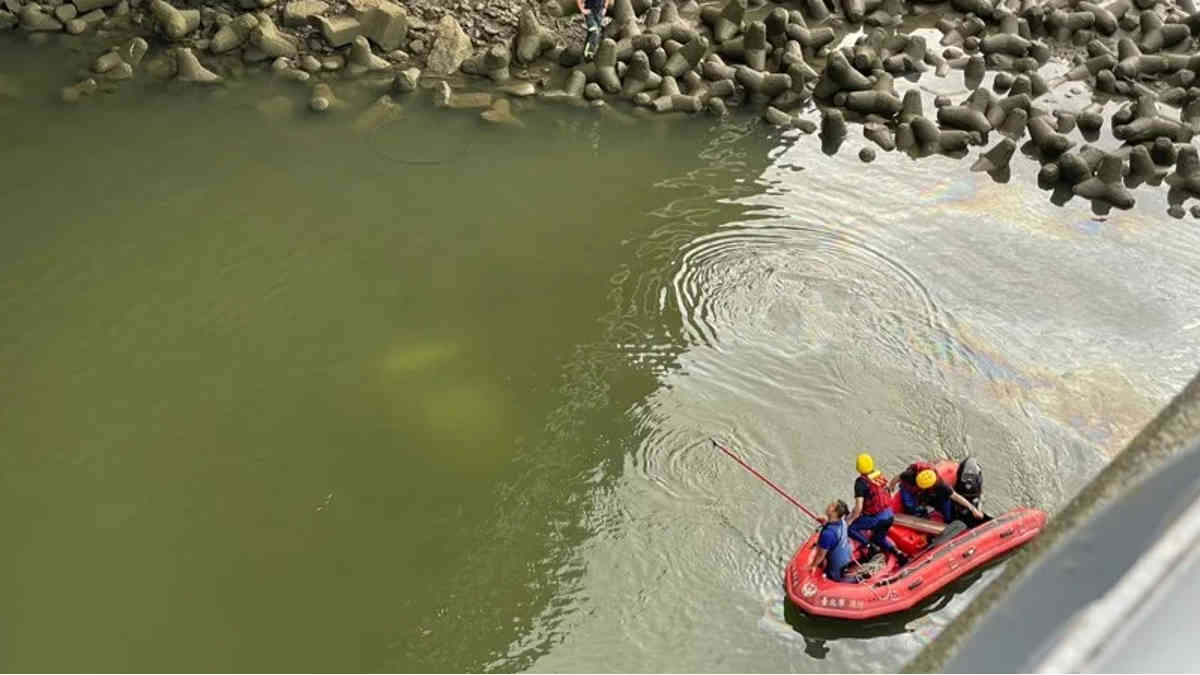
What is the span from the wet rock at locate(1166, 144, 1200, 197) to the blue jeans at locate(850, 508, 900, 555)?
22.5 ft

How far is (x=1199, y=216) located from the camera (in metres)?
12.8

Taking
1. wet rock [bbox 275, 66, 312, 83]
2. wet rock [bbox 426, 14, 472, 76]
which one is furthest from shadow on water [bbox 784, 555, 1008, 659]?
wet rock [bbox 275, 66, 312, 83]

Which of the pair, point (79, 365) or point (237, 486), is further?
point (79, 365)

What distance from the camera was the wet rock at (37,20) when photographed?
15.3 metres

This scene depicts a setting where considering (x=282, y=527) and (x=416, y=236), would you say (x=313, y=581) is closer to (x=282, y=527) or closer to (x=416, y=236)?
(x=282, y=527)

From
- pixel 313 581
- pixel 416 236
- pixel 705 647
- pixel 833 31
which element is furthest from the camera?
pixel 833 31

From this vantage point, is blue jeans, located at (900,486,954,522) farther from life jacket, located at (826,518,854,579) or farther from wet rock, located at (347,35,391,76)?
wet rock, located at (347,35,391,76)

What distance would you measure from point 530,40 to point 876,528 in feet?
27.9

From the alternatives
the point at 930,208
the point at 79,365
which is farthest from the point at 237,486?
the point at 930,208

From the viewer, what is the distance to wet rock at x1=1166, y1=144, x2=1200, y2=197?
511 inches

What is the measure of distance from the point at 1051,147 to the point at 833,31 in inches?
136

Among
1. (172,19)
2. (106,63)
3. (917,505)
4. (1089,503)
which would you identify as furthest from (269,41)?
(1089,503)

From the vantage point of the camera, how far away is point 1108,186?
42.7ft

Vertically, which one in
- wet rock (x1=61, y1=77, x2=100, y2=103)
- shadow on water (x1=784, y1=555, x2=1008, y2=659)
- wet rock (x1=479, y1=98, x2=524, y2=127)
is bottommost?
wet rock (x1=61, y1=77, x2=100, y2=103)
